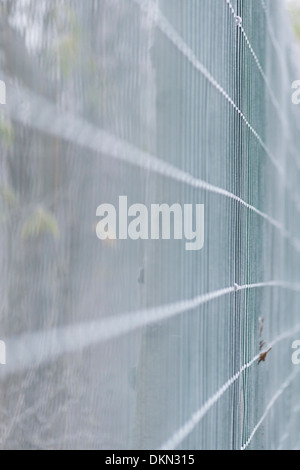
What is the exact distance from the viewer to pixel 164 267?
1.24 metres

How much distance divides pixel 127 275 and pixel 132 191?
0.26 ft

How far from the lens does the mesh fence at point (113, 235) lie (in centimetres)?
84

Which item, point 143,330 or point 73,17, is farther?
point 143,330

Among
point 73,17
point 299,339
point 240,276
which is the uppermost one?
point 73,17

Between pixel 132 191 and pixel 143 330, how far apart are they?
14cm

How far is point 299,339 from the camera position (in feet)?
11.3

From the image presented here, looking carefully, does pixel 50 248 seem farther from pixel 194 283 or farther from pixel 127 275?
pixel 194 283

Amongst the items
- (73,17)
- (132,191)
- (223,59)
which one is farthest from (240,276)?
(73,17)

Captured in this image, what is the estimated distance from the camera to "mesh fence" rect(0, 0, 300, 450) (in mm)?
838

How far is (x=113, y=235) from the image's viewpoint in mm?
1038

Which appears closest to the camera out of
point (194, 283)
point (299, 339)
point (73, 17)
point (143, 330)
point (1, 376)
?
point (1, 376)
